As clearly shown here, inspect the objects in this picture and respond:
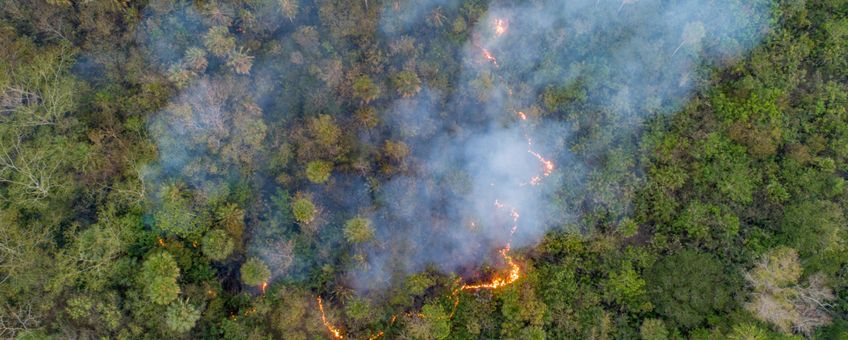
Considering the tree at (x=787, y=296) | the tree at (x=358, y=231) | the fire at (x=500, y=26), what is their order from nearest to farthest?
the tree at (x=787, y=296) < the tree at (x=358, y=231) < the fire at (x=500, y=26)

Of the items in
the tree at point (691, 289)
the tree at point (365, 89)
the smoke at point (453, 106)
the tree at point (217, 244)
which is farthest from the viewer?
the tree at point (365, 89)

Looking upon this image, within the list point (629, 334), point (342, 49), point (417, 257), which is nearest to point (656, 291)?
point (629, 334)

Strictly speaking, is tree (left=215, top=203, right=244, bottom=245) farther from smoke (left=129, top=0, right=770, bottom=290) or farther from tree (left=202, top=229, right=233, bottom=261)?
smoke (left=129, top=0, right=770, bottom=290)

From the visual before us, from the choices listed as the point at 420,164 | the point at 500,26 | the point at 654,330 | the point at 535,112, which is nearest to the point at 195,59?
the point at 420,164

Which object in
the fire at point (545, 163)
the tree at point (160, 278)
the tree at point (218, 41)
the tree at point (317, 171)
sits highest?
the tree at point (218, 41)

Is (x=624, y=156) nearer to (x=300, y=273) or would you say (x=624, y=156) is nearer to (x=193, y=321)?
(x=300, y=273)

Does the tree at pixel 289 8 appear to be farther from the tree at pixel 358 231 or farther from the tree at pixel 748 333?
the tree at pixel 748 333

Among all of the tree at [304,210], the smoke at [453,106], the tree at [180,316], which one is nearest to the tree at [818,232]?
the smoke at [453,106]
